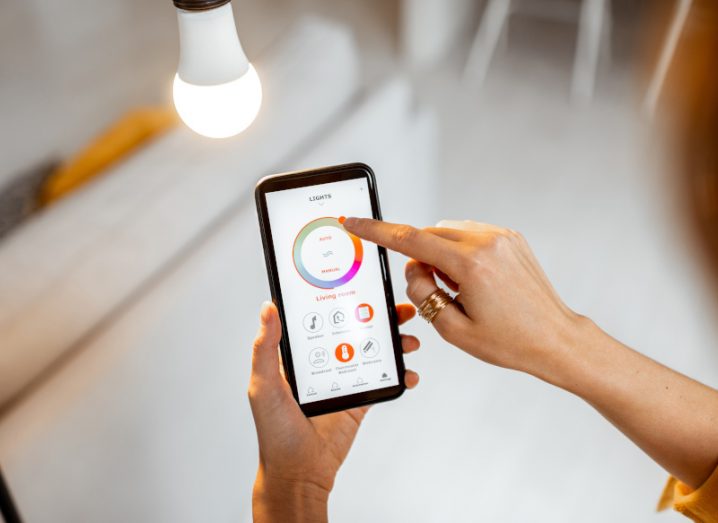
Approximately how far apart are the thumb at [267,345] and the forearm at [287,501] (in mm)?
158

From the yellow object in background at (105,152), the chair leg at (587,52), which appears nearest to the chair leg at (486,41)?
the chair leg at (587,52)

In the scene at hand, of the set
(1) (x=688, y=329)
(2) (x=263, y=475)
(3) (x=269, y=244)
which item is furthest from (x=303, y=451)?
(1) (x=688, y=329)

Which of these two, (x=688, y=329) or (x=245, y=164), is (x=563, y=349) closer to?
(x=245, y=164)

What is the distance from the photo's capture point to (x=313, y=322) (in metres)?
0.91

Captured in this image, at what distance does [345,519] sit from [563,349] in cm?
73

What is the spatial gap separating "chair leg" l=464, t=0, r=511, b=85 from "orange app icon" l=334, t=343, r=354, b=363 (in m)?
1.88

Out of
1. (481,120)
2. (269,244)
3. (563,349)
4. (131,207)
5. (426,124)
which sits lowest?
(563,349)

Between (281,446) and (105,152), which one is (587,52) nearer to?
(105,152)

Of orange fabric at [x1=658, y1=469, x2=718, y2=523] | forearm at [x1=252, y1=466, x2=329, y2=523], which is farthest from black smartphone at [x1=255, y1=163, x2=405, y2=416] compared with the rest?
orange fabric at [x1=658, y1=469, x2=718, y2=523]

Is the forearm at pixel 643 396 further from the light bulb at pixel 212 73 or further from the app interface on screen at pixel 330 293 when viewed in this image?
the light bulb at pixel 212 73

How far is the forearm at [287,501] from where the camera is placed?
34.3 inches

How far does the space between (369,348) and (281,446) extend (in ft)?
0.57

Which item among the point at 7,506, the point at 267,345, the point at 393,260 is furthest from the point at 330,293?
the point at 393,260

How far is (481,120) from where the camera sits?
242 cm
